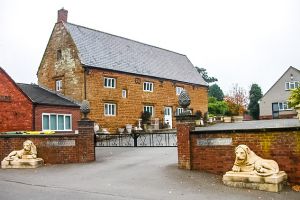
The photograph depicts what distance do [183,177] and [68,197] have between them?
3.88 m

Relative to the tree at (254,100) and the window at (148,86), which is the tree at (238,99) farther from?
the window at (148,86)

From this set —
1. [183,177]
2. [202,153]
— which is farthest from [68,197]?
[202,153]

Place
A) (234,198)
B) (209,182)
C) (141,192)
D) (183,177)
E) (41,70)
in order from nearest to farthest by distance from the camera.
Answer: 1. (234,198)
2. (141,192)
3. (209,182)
4. (183,177)
5. (41,70)

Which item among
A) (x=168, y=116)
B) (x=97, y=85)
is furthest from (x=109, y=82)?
(x=168, y=116)

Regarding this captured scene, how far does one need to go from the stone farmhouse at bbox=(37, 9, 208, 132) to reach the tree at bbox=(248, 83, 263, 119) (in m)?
22.6

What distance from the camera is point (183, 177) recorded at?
1091 centimetres

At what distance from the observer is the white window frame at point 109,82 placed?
103 feet

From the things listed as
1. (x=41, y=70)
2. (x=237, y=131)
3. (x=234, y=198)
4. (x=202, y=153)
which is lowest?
(x=234, y=198)

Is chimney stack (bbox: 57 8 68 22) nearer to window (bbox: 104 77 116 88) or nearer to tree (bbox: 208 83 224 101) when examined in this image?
window (bbox: 104 77 116 88)

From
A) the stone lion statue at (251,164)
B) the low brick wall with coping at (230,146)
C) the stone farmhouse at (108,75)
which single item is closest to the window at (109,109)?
the stone farmhouse at (108,75)

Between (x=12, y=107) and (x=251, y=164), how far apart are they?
60.6 ft

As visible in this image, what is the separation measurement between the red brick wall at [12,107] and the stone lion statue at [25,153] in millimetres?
8853

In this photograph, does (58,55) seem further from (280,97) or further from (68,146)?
(280,97)

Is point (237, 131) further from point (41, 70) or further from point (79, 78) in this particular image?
point (41, 70)
